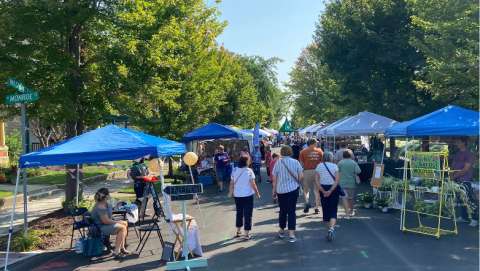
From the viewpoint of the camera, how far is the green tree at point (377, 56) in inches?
830

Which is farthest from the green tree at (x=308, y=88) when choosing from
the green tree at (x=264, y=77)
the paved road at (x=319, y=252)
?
the paved road at (x=319, y=252)

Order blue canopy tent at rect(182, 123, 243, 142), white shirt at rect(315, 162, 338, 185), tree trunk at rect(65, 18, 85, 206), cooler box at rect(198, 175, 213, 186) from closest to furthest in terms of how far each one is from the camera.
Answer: white shirt at rect(315, 162, 338, 185), tree trunk at rect(65, 18, 85, 206), cooler box at rect(198, 175, 213, 186), blue canopy tent at rect(182, 123, 243, 142)

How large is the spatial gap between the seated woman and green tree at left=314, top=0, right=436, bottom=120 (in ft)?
50.9

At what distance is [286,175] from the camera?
928cm

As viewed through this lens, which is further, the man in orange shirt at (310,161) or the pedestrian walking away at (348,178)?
the man in orange shirt at (310,161)

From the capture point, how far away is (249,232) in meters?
10.0

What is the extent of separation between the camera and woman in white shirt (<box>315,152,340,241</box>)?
918cm

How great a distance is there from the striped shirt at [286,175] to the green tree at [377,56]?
13273 millimetres

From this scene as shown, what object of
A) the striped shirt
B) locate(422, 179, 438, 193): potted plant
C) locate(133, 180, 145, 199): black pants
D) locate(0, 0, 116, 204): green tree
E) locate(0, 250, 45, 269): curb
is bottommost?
locate(0, 250, 45, 269): curb

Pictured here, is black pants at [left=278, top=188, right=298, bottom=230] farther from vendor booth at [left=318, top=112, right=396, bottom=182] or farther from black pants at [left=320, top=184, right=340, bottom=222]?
vendor booth at [left=318, top=112, right=396, bottom=182]

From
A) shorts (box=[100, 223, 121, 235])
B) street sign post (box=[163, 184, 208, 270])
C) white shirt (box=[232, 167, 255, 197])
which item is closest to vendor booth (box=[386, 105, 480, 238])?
Result: white shirt (box=[232, 167, 255, 197])

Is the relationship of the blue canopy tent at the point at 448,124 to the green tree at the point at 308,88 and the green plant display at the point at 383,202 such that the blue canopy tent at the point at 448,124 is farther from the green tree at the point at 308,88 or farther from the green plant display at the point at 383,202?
the green tree at the point at 308,88

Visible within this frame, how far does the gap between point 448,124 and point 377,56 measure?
39.9ft

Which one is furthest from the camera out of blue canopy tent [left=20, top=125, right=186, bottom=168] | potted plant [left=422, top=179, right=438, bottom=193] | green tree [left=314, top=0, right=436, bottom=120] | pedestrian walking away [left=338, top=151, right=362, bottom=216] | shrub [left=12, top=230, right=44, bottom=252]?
green tree [left=314, top=0, right=436, bottom=120]
